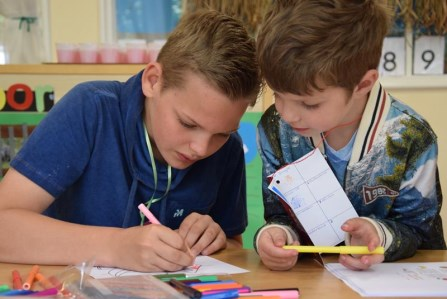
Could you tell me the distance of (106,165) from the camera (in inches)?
44.8

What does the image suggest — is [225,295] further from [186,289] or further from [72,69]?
[72,69]

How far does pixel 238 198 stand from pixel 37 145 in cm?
46

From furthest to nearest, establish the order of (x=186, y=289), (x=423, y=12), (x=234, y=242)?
(x=423, y=12) < (x=234, y=242) < (x=186, y=289)

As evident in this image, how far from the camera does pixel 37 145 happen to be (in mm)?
1040

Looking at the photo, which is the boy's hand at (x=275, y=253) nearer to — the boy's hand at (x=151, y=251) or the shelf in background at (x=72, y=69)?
the boy's hand at (x=151, y=251)

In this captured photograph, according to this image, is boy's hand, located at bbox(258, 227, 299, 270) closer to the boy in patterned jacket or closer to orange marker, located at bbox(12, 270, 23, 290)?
the boy in patterned jacket

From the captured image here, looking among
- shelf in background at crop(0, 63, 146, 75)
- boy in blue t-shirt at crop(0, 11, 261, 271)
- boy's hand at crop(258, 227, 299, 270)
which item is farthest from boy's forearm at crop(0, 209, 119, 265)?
shelf in background at crop(0, 63, 146, 75)

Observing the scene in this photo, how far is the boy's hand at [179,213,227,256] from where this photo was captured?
1055 millimetres

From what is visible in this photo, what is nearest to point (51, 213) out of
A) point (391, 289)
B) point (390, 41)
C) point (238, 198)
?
point (238, 198)

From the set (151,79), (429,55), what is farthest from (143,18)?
(151,79)

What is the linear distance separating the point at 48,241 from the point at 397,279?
0.54m

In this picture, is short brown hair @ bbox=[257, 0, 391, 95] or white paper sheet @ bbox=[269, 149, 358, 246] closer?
short brown hair @ bbox=[257, 0, 391, 95]

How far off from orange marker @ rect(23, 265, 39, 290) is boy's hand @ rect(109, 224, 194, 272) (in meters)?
0.12

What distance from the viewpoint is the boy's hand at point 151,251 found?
915 mm
